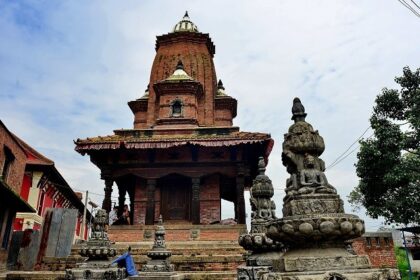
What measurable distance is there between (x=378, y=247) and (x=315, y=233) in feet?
48.8

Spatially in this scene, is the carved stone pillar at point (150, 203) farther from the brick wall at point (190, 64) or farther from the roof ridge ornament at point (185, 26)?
the roof ridge ornament at point (185, 26)

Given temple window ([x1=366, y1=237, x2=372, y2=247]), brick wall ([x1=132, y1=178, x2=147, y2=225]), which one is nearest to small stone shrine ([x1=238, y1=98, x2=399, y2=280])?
temple window ([x1=366, y1=237, x2=372, y2=247])

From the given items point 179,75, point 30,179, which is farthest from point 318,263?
point 30,179

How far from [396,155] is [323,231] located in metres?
15.0

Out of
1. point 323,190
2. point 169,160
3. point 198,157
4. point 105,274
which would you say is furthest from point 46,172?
point 323,190

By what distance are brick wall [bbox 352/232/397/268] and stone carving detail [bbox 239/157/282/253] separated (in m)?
10.6

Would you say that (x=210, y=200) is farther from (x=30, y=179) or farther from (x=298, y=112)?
(x=298, y=112)

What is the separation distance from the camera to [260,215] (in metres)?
6.72

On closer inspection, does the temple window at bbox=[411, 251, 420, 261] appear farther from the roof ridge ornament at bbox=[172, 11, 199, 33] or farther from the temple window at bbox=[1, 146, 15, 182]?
the temple window at bbox=[1, 146, 15, 182]

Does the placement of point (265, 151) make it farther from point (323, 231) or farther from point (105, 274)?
point (323, 231)

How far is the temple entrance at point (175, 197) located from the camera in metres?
17.6

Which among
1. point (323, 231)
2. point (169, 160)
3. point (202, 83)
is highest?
point (202, 83)

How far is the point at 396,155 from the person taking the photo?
52.4ft

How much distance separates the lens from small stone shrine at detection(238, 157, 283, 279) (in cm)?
555
